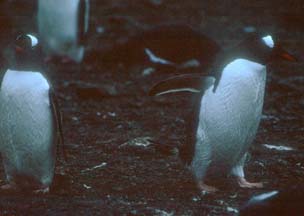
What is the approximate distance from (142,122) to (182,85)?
1426 mm

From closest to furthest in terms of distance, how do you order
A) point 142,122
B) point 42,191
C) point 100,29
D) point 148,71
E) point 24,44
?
point 24,44 < point 42,191 < point 142,122 < point 148,71 < point 100,29

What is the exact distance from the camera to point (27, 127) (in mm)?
2975

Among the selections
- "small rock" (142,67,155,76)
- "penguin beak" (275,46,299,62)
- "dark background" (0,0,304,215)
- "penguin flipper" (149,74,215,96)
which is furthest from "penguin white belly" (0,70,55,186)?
"small rock" (142,67,155,76)

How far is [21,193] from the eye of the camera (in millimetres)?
3031

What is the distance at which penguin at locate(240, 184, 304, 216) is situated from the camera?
7.80ft

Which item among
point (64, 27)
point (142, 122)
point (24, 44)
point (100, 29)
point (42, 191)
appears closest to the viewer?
point (24, 44)

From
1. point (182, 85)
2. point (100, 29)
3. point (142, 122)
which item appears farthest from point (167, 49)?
point (182, 85)

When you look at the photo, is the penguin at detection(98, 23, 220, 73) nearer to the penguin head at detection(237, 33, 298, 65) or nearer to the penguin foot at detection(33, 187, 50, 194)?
the penguin head at detection(237, 33, 298, 65)

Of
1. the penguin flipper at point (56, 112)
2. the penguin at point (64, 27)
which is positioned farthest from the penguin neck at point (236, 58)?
the penguin at point (64, 27)

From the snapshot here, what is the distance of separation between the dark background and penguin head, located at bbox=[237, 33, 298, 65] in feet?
1.56

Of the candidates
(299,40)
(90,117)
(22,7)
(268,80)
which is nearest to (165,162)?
(90,117)

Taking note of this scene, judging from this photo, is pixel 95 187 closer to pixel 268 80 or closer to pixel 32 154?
pixel 32 154

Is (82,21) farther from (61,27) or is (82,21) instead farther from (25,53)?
(25,53)

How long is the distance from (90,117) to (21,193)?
5.18 feet
